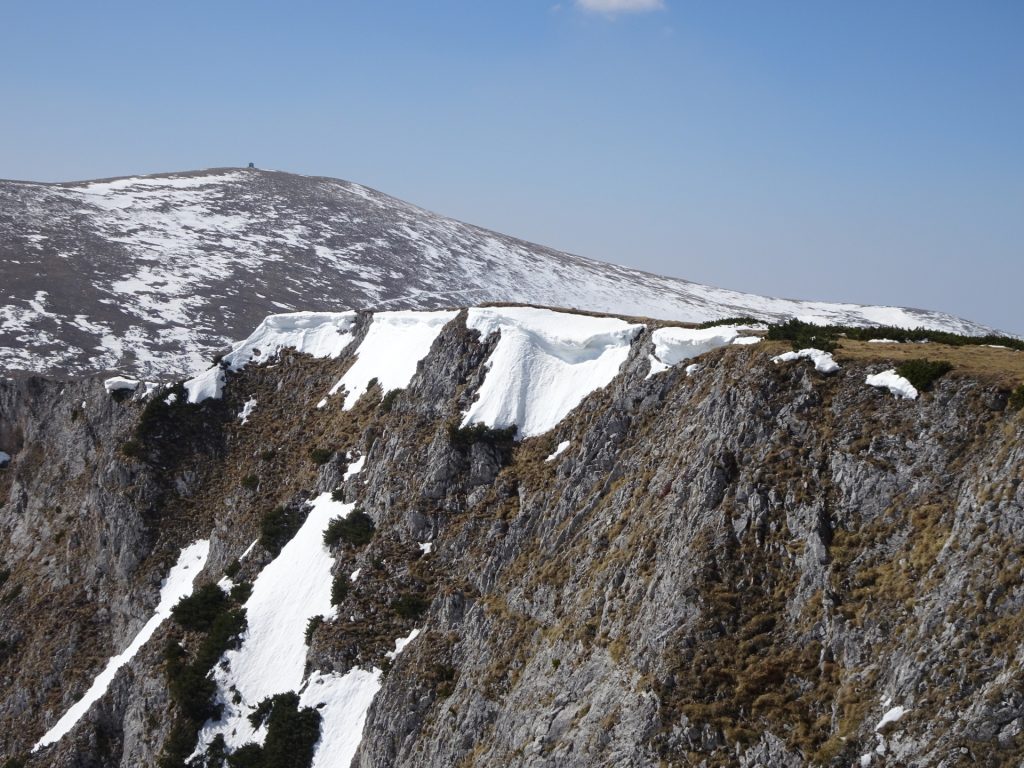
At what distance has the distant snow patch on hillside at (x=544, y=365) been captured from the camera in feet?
133

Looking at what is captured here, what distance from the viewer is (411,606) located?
3675 cm

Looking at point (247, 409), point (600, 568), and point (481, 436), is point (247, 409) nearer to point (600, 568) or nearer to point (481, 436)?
point (481, 436)

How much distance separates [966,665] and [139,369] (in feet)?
223

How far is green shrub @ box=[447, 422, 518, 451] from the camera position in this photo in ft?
133

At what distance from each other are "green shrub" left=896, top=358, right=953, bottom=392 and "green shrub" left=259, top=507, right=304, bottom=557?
3126 centimetres

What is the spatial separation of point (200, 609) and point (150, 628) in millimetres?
4587

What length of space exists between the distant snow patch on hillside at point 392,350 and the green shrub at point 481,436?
805 centimetres

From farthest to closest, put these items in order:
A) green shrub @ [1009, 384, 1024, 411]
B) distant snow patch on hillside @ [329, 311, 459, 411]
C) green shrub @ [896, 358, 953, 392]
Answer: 1. distant snow patch on hillside @ [329, 311, 459, 411]
2. green shrub @ [896, 358, 953, 392]
3. green shrub @ [1009, 384, 1024, 411]

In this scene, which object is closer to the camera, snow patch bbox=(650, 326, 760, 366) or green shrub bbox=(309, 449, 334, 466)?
snow patch bbox=(650, 326, 760, 366)

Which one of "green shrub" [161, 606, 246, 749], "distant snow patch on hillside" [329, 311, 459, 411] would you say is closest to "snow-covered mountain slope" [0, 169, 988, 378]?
"distant snow patch on hillside" [329, 311, 459, 411]

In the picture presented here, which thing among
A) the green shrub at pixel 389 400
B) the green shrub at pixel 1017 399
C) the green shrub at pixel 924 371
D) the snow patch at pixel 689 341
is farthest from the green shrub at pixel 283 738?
the green shrub at pixel 1017 399

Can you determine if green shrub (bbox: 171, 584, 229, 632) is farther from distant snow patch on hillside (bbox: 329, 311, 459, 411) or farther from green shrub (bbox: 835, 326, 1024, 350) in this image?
green shrub (bbox: 835, 326, 1024, 350)

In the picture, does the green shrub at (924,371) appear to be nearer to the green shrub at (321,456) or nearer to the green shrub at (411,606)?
the green shrub at (411,606)

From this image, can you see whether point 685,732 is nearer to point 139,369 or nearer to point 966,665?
point 966,665
